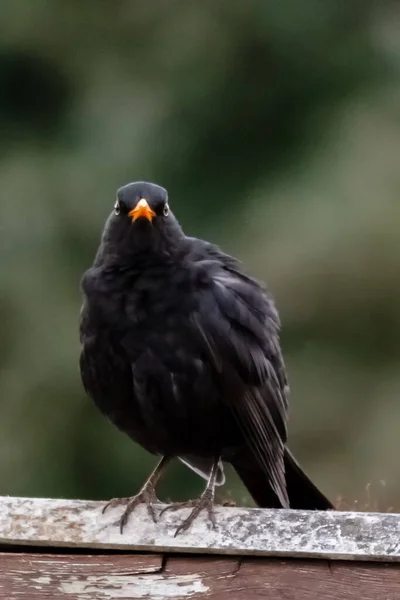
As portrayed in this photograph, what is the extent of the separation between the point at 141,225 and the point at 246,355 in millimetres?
459

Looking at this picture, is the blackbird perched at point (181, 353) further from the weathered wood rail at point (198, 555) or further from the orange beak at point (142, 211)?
the weathered wood rail at point (198, 555)

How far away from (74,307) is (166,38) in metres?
1.81

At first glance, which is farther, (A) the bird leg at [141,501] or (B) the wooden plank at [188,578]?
(A) the bird leg at [141,501]

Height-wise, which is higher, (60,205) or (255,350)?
(60,205)

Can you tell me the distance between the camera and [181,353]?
332 centimetres

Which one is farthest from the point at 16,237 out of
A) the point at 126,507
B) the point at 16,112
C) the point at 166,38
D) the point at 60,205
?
the point at 126,507

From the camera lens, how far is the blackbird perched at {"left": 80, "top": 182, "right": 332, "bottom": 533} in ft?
11.0

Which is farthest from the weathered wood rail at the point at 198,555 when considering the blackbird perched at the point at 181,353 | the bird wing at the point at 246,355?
the bird wing at the point at 246,355

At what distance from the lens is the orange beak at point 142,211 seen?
344 cm

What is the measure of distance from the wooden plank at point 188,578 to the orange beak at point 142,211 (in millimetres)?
994

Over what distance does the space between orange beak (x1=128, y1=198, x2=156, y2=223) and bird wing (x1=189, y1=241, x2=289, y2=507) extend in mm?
188

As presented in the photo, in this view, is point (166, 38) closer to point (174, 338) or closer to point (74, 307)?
point (74, 307)

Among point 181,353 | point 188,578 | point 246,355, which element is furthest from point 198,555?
point 246,355

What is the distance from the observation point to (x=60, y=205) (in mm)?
6301
